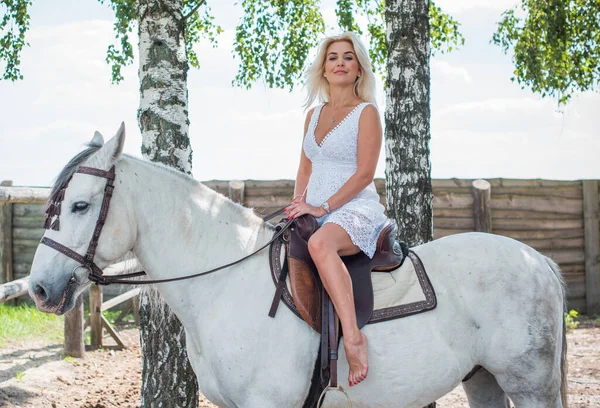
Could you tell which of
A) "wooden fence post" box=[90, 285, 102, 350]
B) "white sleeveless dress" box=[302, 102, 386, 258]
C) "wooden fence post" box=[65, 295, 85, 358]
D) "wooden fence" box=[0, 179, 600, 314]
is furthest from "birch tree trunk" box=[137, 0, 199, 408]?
"wooden fence" box=[0, 179, 600, 314]

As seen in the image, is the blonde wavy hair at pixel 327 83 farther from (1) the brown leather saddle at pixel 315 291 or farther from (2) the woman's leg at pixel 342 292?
(2) the woman's leg at pixel 342 292

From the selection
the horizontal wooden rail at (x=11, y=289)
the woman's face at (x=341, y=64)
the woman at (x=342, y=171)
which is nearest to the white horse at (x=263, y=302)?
the woman at (x=342, y=171)

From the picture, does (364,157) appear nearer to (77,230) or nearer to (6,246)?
(77,230)

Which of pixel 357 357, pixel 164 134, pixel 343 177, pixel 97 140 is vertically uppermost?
pixel 164 134

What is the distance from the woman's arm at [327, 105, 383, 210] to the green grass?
6654 millimetres

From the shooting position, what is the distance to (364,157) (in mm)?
3158

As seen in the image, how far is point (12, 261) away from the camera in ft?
36.5

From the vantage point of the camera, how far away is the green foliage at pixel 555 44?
9.30m

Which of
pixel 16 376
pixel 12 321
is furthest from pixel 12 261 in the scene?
pixel 16 376

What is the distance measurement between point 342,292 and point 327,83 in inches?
55.4

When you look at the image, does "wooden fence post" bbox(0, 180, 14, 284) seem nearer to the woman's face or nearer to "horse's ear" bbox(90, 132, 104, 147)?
"horse's ear" bbox(90, 132, 104, 147)

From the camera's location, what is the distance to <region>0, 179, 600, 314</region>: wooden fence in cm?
1039

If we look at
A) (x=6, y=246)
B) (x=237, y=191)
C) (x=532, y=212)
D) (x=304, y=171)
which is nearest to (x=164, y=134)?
(x=304, y=171)

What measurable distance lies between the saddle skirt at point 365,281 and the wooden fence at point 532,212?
23.3 feet
